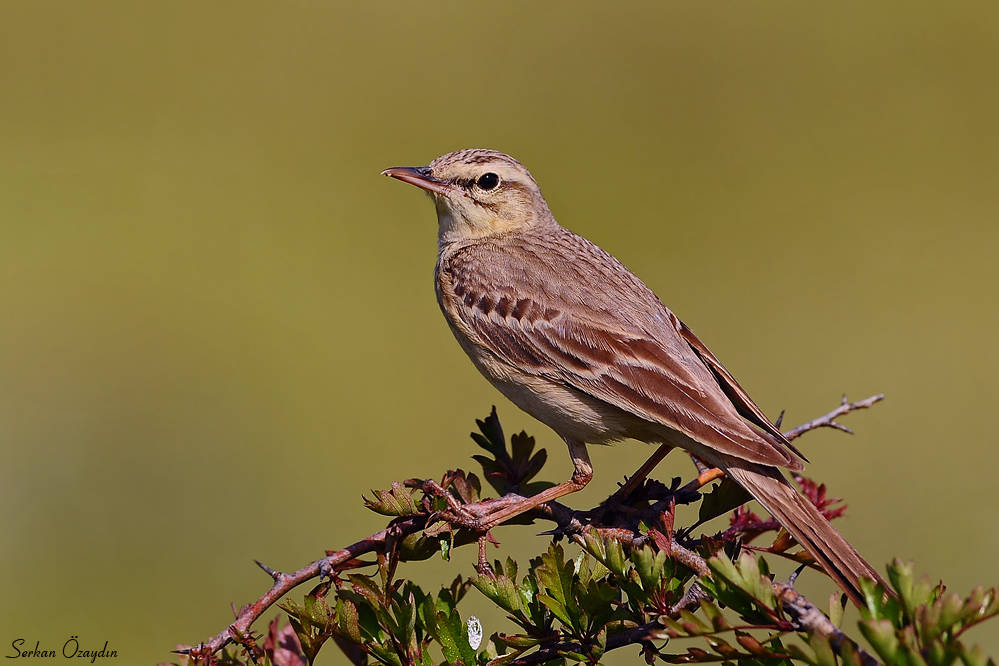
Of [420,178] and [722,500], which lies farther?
[420,178]

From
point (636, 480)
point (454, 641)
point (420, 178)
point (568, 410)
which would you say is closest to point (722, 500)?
point (636, 480)

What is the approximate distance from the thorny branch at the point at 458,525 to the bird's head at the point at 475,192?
84.2 inches

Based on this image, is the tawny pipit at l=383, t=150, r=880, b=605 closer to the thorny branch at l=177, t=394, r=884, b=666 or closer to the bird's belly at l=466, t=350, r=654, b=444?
the bird's belly at l=466, t=350, r=654, b=444

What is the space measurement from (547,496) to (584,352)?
2.89ft

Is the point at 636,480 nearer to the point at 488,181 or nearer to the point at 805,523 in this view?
the point at 805,523

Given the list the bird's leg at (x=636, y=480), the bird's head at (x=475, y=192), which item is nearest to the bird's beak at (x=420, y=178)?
the bird's head at (x=475, y=192)

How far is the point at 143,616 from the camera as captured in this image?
24.2ft

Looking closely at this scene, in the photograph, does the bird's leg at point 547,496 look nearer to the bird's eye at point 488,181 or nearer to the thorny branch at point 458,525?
the thorny branch at point 458,525

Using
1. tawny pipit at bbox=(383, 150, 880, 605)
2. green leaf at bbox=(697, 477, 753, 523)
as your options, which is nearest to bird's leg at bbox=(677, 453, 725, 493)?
tawny pipit at bbox=(383, 150, 880, 605)

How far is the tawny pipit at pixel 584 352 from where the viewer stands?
12.0ft

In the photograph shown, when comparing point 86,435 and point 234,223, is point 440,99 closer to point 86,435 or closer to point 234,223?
point 234,223

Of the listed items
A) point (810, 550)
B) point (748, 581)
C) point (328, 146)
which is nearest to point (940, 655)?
point (748, 581)

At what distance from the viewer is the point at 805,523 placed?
3.27 m

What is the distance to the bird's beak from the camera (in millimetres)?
4922
